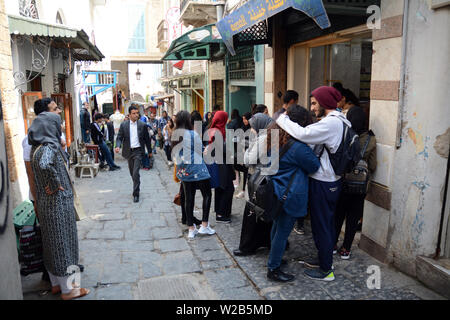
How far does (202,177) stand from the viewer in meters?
4.89

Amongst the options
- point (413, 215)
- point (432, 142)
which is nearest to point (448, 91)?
point (432, 142)

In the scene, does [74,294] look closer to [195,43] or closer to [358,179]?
[358,179]

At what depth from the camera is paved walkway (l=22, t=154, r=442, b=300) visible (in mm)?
3576

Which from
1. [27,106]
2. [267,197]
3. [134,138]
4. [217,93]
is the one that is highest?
[217,93]

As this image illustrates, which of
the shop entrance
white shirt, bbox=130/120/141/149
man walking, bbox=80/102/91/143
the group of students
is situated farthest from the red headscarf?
man walking, bbox=80/102/91/143

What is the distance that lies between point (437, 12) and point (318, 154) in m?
1.67

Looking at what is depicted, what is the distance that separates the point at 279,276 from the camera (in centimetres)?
374

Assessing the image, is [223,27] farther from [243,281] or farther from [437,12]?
[243,281]

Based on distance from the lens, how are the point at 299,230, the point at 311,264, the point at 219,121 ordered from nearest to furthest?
1. the point at 311,264
2. the point at 299,230
3. the point at 219,121

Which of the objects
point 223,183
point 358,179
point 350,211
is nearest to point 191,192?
point 223,183

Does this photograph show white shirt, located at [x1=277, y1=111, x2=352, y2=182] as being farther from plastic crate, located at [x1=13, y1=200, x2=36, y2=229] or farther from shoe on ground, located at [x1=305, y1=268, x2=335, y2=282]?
plastic crate, located at [x1=13, y1=200, x2=36, y2=229]

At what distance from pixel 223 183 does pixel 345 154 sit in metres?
2.36

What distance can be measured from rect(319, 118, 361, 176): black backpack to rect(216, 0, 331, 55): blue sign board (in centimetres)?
108

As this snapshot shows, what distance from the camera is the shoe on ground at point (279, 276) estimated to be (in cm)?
373
